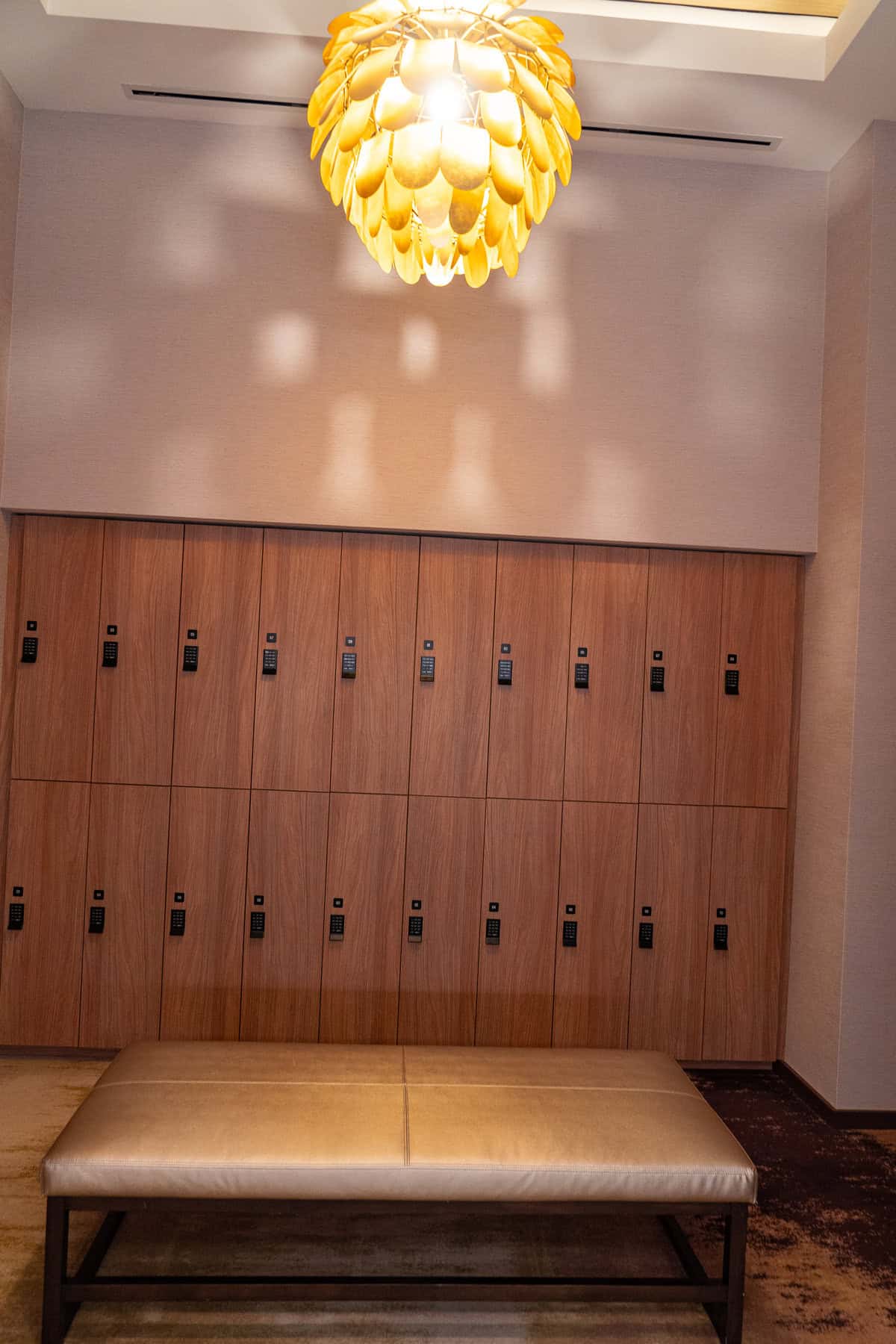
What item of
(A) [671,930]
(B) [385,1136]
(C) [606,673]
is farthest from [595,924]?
(B) [385,1136]

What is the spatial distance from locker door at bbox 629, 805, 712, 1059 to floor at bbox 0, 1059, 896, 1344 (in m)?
0.86

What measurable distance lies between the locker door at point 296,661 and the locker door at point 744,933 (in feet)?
5.95

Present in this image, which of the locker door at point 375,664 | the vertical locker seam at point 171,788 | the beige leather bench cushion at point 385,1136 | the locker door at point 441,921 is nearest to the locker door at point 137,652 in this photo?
the vertical locker seam at point 171,788

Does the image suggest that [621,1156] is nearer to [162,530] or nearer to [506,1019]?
[506,1019]

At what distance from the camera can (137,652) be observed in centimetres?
442

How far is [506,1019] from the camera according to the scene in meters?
4.46

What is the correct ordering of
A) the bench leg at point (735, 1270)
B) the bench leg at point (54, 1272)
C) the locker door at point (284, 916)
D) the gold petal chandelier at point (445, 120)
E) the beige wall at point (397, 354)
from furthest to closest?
the locker door at point (284, 916), the beige wall at point (397, 354), the bench leg at point (735, 1270), the bench leg at point (54, 1272), the gold petal chandelier at point (445, 120)

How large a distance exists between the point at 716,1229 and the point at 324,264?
12.7 ft

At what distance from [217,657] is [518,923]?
1742 millimetres

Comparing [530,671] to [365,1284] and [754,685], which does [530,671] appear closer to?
[754,685]

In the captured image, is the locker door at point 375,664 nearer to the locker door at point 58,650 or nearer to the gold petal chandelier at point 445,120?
the locker door at point 58,650

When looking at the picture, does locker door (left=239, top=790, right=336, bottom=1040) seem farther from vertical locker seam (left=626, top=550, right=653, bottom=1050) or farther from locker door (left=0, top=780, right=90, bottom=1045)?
vertical locker seam (left=626, top=550, right=653, bottom=1050)

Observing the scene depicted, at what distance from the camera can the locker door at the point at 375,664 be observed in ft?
14.6

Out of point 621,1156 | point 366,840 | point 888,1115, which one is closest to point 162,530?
point 366,840
